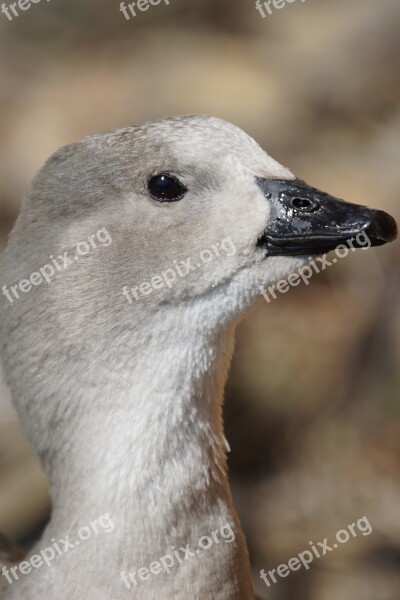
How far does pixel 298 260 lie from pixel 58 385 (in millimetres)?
424

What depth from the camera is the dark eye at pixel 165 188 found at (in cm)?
148

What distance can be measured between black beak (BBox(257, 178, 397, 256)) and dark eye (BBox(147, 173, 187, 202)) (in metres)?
0.12

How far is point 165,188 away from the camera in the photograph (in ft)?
4.84

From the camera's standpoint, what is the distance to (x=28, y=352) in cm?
151

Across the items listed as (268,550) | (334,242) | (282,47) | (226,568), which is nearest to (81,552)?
(226,568)
